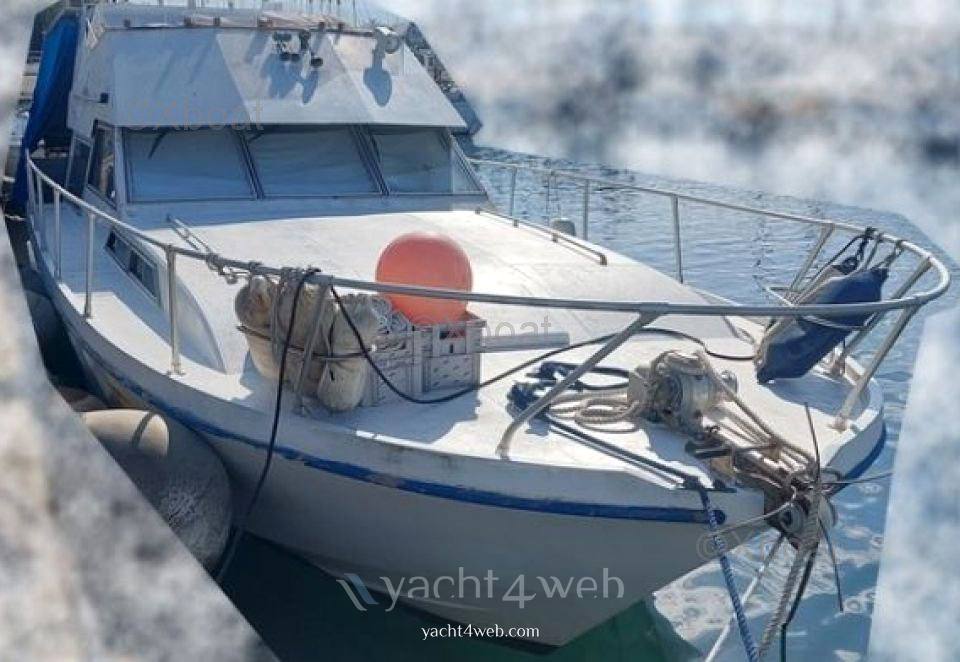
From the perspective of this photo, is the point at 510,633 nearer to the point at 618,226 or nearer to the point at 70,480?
the point at 70,480

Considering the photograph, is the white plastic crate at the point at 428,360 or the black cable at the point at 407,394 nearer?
the black cable at the point at 407,394

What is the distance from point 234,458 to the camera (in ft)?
13.3

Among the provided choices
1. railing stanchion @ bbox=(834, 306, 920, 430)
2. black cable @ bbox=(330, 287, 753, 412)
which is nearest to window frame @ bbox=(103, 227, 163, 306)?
black cable @ bbox=(330, 287, 753, 412)

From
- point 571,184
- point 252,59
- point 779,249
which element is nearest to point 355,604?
point 252,59

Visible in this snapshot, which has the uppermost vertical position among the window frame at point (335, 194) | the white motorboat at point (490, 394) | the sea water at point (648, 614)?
the window frame at point (335, 194)

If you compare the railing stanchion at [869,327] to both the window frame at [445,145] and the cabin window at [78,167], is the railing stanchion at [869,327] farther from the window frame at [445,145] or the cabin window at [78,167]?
the cabin window at [78,167]

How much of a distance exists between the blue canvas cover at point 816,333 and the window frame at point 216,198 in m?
3.62

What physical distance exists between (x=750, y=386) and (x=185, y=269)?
Result: 3.02 m

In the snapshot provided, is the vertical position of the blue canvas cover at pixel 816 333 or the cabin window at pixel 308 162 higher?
the cabin window at pixel 308 162

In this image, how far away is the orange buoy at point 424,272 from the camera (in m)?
3.97

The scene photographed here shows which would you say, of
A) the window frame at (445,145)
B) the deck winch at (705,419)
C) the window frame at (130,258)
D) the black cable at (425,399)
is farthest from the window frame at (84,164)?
the deck winch at (705,419)

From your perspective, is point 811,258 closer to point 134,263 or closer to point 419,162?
point 419,162

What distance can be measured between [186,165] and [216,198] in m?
0.40

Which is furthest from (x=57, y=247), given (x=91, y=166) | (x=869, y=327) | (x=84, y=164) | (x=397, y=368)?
(x=869, y=327)
